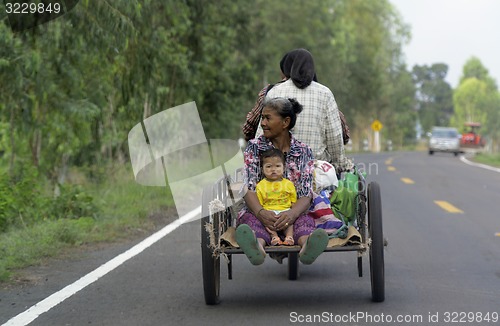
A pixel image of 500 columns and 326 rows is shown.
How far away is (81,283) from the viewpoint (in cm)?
804

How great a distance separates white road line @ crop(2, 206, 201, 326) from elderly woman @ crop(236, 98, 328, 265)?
159cm

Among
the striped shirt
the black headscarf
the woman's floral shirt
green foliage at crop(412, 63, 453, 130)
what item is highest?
the black headscarf

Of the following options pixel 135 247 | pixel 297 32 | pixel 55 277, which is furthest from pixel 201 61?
pixel 297 32

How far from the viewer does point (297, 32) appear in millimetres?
54969

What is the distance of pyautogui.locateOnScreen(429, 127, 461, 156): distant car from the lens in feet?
189

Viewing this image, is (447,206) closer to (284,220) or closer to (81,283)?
(81,283)

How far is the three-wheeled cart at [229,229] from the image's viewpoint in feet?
21.9

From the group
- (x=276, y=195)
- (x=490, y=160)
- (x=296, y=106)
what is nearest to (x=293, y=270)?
(x=276, y=195)

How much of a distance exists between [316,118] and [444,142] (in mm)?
51503

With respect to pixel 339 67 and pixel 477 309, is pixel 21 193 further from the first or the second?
pixel 339 67

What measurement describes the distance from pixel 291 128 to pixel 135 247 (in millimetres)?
3980

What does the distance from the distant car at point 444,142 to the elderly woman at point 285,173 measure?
51779mm

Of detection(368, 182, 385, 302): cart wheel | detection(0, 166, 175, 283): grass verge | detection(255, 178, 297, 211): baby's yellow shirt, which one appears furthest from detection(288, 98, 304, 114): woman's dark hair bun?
detection(0, 166, 175, 283): grass verge

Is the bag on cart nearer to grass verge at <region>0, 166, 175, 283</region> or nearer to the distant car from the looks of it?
grass verge at <region>0, 166, 175, 283</region>
